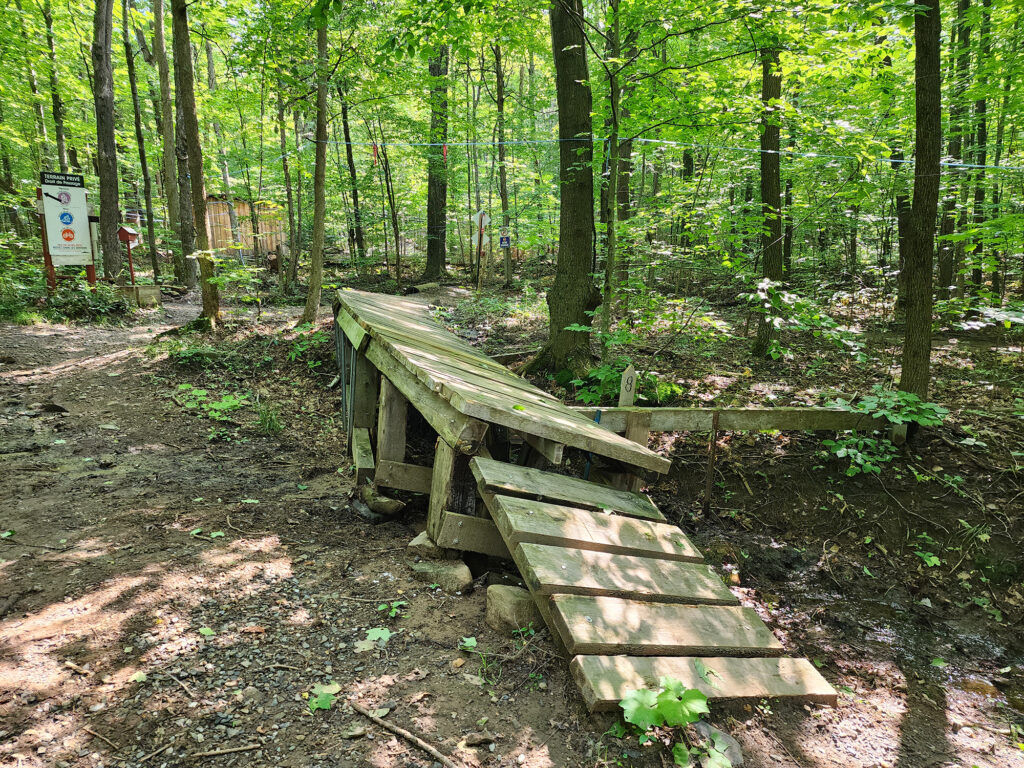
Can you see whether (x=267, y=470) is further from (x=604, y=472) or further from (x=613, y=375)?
(x=613, y=375)

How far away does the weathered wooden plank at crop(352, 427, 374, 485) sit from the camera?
201 inches

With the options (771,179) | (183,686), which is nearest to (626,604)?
(183,686)

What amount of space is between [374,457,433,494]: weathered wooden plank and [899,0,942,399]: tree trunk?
15.1 feet

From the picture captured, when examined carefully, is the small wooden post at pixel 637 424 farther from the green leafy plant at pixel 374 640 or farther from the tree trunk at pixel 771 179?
the tree trunk at pixel 771 179

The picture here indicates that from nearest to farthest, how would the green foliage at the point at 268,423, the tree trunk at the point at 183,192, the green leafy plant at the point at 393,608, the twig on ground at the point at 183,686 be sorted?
the twig on ground at the point at 183,686, the green leafy plant at the point at 393,608, the green foliage at the point at 268,423, the tree trunk at the point at 183,192

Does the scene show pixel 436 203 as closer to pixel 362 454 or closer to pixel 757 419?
pixel 362 454

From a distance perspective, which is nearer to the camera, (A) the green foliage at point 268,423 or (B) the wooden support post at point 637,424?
(B) the wooden support post at point 637,424

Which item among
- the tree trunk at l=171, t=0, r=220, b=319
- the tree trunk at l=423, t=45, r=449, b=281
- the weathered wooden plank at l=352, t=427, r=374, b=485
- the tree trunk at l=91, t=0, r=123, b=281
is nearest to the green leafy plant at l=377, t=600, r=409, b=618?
the weathered wooden plank at l=352, t=427, r=374, b=485

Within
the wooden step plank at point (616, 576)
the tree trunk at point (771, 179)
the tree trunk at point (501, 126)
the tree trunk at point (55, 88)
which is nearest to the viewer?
the wooden step plank at point (616, 576)

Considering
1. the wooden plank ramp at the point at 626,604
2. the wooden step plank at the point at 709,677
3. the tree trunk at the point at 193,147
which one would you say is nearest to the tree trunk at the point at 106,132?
the tree trunk at the point at 193,147

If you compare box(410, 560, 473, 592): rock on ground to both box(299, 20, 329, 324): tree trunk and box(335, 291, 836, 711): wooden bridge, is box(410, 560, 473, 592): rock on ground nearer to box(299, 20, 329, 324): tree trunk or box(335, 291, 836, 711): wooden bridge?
box(335, 291, 836, 711): wooden bridge

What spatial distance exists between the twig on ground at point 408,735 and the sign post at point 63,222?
12.8 metres

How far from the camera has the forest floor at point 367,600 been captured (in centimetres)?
229

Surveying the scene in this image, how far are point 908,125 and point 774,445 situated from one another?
21.3ft
